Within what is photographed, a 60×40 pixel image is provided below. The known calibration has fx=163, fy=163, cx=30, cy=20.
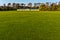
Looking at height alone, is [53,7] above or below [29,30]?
below

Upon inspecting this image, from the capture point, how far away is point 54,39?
7324 millimetres

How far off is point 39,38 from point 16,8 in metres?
37.0

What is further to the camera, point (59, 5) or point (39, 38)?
point (59, 5)

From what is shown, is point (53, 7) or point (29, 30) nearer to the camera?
point (29, 30)

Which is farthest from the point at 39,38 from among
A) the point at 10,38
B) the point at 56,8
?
the point at 56,8

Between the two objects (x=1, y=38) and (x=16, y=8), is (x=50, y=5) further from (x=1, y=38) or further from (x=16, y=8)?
(x=1, y=38)

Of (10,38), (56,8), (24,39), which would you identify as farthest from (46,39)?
(56,8)

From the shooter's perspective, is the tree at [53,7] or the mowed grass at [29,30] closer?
the mowed grass at [29,30]

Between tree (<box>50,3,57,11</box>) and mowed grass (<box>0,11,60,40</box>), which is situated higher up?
mowed grass (<box>0,11,60,40</box>)

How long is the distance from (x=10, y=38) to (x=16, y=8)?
3682cm

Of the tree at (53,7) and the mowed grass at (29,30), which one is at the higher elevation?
the mowed grass at (29,30)

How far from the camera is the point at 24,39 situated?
749 cm

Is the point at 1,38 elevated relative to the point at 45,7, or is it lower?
elevated

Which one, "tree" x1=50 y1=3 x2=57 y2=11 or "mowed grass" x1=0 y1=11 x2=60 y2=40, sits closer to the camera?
"mowed grass" x1=0 y1=11 x2=60 y2=40
